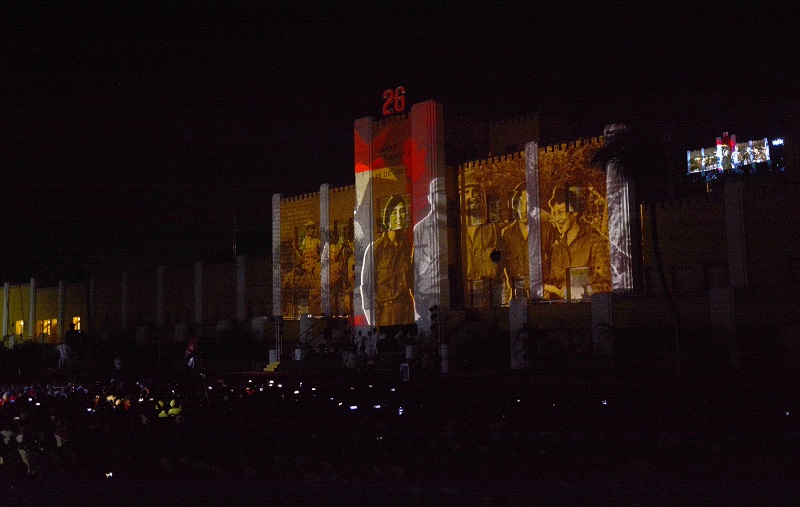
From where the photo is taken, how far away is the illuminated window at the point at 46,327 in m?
60.5

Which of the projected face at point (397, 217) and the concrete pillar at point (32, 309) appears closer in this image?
the projected face at point (397, 217)

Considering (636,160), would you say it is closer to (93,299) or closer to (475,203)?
(475,203)

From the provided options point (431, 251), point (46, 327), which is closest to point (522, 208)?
point (431, 251)

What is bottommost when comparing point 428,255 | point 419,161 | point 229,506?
point 229,506

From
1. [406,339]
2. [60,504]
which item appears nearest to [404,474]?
[60,504]

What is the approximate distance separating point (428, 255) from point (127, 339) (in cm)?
2494

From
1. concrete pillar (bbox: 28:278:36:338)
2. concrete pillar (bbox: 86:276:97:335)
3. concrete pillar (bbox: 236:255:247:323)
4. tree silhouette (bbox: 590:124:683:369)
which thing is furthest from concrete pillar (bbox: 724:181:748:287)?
concrete pillar (bbox: 28:278:36:338)

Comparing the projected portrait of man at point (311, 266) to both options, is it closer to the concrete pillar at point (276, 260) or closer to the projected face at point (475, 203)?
the concrete pillar at point (276, 260)

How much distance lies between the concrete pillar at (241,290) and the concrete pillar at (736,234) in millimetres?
26146

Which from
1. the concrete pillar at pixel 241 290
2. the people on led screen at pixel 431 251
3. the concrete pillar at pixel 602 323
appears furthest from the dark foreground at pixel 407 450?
the concrete pillar at pixel 241 290

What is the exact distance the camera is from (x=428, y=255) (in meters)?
36.1

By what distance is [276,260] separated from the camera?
4403 cm

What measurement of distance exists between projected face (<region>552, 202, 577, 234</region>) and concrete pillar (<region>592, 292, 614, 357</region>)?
372 cm

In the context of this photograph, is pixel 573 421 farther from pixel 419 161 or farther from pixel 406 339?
pixel 419 161
